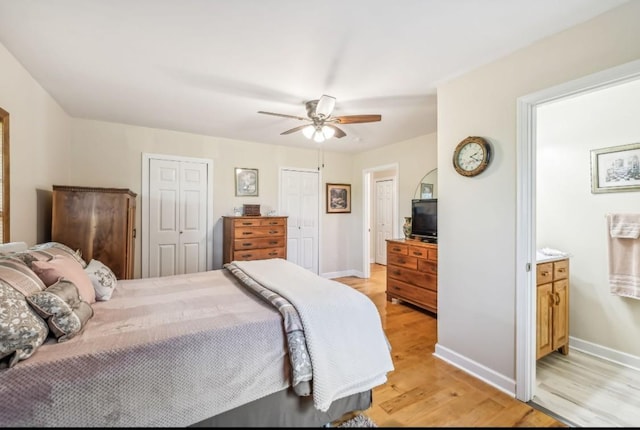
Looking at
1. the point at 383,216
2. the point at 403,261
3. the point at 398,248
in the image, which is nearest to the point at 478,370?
the point at 403,261

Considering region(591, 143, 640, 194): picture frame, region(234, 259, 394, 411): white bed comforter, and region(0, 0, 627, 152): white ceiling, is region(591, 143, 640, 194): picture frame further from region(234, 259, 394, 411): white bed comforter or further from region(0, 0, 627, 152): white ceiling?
region(234, 259, 394, 411): white bed comforter

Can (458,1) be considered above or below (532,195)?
above

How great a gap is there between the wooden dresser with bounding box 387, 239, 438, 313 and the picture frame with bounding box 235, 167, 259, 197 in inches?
92.4

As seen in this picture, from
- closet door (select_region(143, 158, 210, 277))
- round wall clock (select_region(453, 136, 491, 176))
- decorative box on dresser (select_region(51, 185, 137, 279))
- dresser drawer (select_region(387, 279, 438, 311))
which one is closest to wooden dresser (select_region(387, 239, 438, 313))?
dresser drawer (select_region(387, 279, 438, 311))

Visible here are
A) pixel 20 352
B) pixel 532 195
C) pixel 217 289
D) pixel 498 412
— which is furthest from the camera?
pixel 217 289

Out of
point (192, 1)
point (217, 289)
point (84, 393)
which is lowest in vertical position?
point (84, 393)

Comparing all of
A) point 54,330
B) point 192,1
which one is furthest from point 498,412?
point 192,1

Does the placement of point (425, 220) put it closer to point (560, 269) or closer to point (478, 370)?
point (560, 269)

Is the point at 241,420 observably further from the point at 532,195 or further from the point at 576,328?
the point at 576,328

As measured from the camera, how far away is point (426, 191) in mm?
4199

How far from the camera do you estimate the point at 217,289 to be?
2.13 metres

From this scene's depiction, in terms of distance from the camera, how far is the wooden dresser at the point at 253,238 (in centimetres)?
396

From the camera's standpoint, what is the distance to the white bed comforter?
5.01 ft

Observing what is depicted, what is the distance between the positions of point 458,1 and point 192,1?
1.43m
